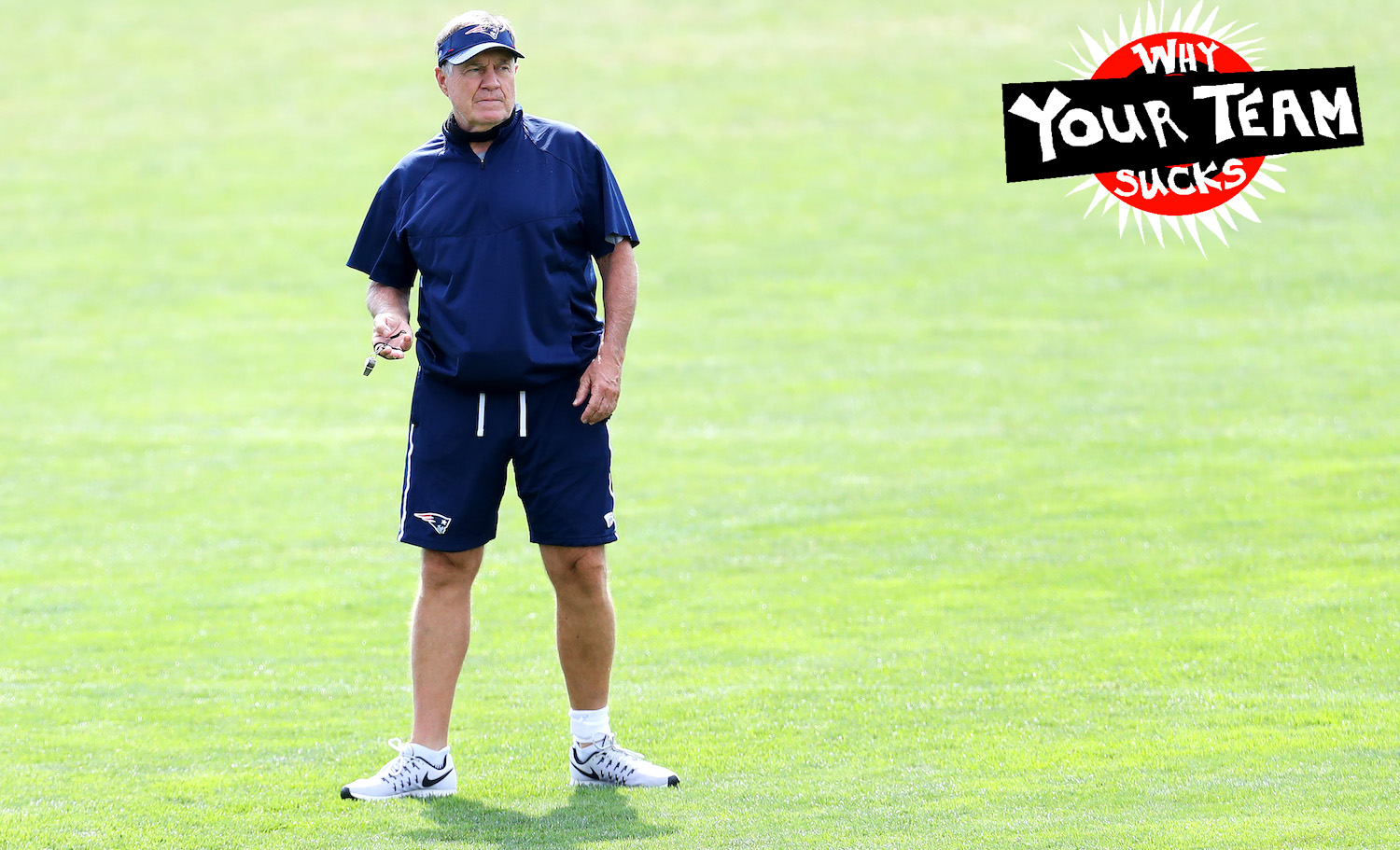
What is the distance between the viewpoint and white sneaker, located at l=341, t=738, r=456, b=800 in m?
5.31

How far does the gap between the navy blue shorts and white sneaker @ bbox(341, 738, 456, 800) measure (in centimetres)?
63

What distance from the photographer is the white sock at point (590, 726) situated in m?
5.46

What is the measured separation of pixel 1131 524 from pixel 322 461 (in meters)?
5.98

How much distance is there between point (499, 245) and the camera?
525 cm

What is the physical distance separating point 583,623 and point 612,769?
46 cm

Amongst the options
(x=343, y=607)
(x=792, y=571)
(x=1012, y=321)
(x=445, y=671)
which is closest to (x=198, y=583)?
(x=343, y=607)

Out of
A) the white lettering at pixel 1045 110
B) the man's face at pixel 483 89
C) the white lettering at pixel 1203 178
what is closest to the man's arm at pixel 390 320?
the man's face at pixel 483 89

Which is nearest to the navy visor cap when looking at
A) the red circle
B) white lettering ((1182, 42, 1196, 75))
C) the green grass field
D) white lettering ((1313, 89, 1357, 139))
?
the green grass field

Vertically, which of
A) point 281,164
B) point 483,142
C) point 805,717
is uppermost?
point 281,164

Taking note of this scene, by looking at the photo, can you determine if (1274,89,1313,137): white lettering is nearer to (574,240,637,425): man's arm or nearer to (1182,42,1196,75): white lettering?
(1182,42,1196,75): white lettering

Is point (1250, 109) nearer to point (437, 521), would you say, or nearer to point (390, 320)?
point (390, 320)

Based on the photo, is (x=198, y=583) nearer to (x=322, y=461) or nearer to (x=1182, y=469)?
(x=322, y=461)

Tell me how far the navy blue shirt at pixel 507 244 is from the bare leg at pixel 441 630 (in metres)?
0.59

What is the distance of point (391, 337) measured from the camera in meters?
5.34
